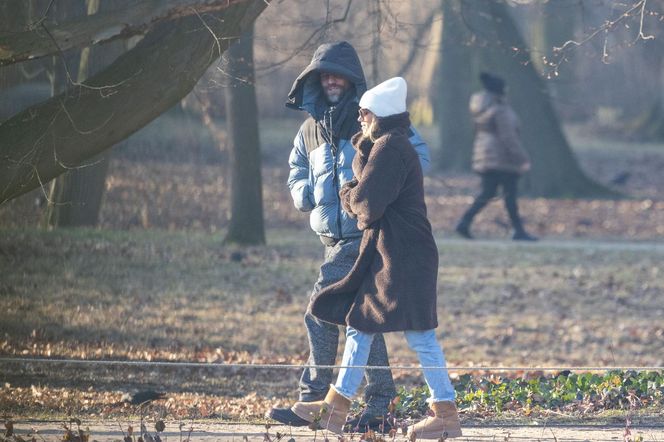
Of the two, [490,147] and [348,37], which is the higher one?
[348,37]

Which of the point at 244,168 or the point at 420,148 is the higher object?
the point at 420,148

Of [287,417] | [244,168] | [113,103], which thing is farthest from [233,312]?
[287,417]

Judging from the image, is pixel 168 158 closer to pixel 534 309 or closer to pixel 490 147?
pixel 490 147

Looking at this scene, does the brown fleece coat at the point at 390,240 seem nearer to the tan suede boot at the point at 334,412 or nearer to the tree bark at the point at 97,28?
the tan suede boot at the point at 334,412

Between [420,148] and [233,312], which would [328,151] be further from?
[233,312]

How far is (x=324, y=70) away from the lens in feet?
23.0

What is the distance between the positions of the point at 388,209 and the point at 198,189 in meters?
13.4

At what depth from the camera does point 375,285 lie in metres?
6.53

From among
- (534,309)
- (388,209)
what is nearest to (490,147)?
(534,309)

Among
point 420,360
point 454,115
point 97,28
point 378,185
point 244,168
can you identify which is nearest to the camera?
point 378,185

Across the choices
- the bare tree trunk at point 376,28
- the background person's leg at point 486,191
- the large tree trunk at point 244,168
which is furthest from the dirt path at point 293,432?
the background person's leg at point 486,191

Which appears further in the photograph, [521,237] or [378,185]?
[521,237]

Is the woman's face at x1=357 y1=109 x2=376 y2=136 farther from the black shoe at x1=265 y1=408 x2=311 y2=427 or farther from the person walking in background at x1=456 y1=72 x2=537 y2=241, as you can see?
the person walking in background at x1=456 y1=72 x2=537 y2=241

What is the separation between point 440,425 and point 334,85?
213cm
